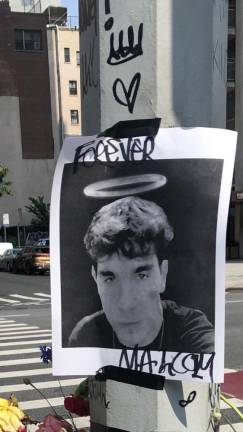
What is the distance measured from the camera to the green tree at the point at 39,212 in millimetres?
51812

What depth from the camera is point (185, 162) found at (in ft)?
6.38

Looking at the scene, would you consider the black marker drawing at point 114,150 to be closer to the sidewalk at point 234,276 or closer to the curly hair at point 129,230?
the curly hair at point 129,230

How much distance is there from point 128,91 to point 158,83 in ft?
0.39

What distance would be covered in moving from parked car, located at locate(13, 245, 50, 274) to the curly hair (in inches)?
951

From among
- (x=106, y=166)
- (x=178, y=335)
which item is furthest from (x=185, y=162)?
(x=178, y=335)

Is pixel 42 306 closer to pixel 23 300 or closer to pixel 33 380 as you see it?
pixel 23 300

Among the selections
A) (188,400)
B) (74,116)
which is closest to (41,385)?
(188,400)

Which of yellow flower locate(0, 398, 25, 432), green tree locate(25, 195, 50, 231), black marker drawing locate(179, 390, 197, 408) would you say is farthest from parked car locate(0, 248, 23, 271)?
black marker drawing locate(179, 390, 197, 408)

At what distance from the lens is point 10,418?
2.14m

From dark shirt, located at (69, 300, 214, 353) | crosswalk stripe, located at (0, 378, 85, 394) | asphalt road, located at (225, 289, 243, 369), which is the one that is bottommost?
asphalt road, located at (225, 289, 243, 369)

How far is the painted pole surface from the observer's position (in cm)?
197

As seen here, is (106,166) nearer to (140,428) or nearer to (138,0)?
(138,0)

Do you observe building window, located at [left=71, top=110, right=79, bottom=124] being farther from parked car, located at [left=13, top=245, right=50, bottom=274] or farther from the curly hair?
the curly hair

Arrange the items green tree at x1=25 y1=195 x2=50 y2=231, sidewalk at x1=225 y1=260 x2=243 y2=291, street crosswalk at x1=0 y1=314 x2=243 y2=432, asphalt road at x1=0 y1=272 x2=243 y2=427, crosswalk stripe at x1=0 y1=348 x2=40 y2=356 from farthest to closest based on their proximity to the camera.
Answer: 1. green tree at x1=25 y1=195 x2=50 y2=231
2. sidewalk at x1=225 y1=260 x2=243 y2=291
3. crosswalk stripe at x1=0 y1=348 x2=40 y2=356
4. asphalt road at x1=0 y1=272 x2=243 y2=427
5. street crosswalk at x1=0 y1=314 x2=243 y2=432
